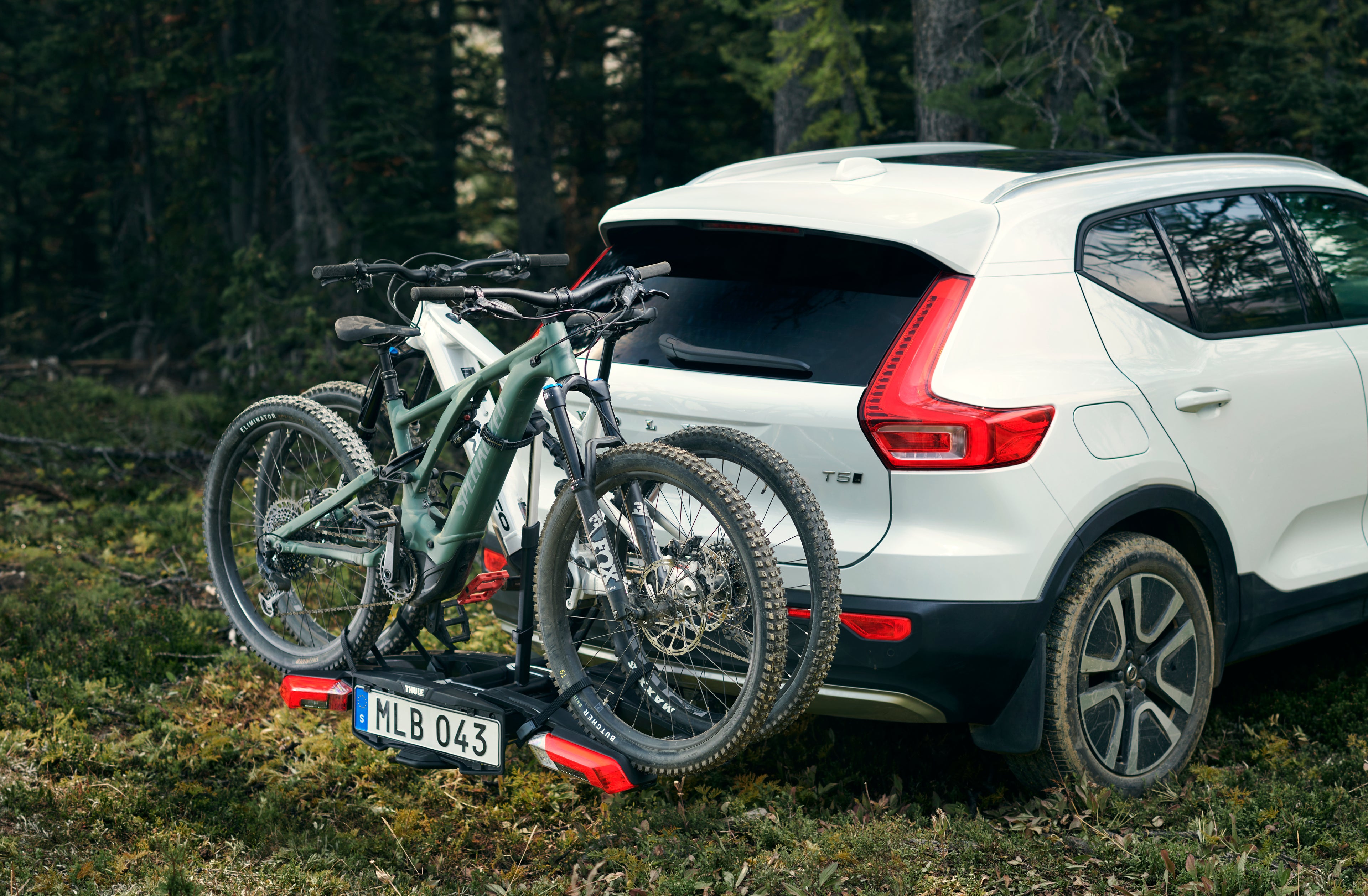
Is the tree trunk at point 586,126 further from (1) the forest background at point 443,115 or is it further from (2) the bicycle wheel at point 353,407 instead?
(2) the bicycle wheel at point 353,407

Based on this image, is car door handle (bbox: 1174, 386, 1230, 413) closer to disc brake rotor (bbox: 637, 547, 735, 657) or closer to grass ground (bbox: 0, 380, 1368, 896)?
grass ground (bbox: 0, 380, 1368, 896)

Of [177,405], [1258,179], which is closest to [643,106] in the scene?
[177,405]

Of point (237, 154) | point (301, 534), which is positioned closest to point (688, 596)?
point (301, 534)

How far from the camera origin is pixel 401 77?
23.4 meters

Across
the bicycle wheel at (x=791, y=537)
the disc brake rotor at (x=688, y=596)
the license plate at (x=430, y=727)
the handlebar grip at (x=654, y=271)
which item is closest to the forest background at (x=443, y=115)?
the handlebar grip at (x=654, y=271)

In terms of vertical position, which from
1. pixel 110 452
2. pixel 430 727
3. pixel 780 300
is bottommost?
pixel 110 452

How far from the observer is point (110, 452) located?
8.93 m

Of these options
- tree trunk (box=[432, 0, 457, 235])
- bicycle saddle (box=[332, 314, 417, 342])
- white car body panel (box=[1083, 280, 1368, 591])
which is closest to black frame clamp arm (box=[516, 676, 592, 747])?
bicycle saddle (box=[332, 314, 417, 342])

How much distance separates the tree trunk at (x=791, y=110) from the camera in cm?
1238

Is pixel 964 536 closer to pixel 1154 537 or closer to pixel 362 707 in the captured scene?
pixel 1154 537

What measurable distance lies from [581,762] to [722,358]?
1.30 meters

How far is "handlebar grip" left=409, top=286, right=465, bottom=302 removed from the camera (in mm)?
3445

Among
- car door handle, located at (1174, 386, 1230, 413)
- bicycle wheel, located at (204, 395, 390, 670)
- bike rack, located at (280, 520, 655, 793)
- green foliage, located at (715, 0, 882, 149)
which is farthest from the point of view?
green foliage, located at (715, 0, 882, 149)

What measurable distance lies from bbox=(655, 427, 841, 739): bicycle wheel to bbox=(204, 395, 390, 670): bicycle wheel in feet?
4.72
